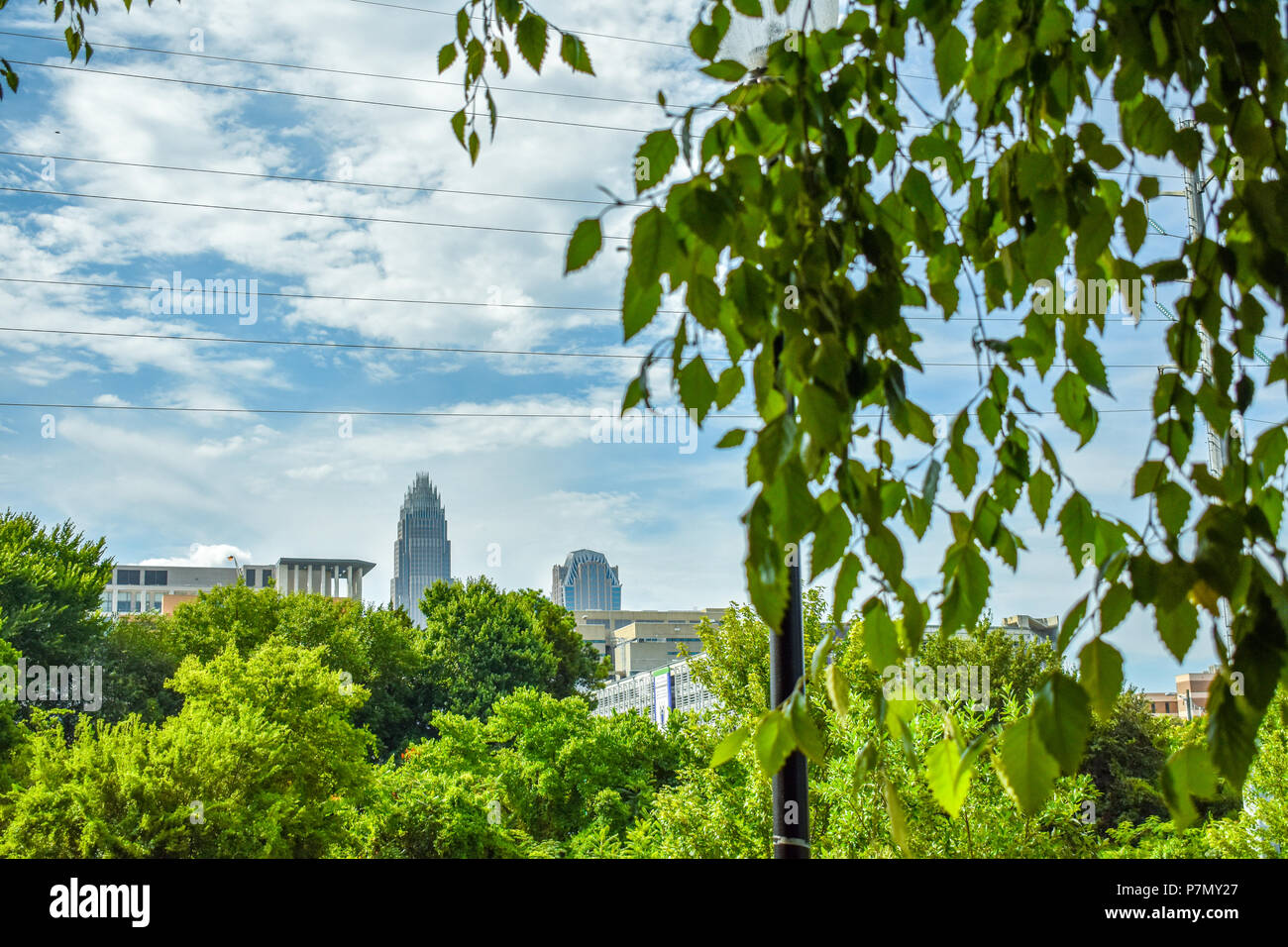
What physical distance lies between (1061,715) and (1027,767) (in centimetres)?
4

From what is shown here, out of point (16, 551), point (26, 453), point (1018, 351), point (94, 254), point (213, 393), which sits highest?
point (94, 254)

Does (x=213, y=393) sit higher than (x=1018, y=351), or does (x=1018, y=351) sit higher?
(x=213, y=393)

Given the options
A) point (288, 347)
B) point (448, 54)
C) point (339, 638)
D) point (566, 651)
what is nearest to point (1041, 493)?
point (448, 54)

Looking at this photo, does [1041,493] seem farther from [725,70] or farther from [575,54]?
[575,54]

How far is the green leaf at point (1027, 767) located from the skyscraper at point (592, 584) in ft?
340

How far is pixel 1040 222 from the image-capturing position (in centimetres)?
73

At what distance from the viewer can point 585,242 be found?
0.63 metres

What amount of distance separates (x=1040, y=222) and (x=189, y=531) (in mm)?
42355

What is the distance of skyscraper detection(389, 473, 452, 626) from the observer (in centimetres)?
14625

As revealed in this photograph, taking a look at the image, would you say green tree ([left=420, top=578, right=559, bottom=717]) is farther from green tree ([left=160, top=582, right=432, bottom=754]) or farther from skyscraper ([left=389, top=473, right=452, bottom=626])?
skyscraper ([left=389, top=473, right=452, bottom=626])

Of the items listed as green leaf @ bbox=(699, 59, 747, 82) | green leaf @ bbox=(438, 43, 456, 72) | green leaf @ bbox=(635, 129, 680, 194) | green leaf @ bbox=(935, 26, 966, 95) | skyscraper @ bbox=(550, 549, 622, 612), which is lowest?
green leaf @ bbox=(635, 129, 680, 194)

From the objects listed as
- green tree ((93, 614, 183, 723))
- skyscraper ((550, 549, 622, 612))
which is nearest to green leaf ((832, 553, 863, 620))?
green tree ((93, 614, 183, 723))

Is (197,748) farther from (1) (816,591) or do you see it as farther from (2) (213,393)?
(2) (213,393)

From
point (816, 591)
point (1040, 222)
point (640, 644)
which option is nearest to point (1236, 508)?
point (1040, 222)
